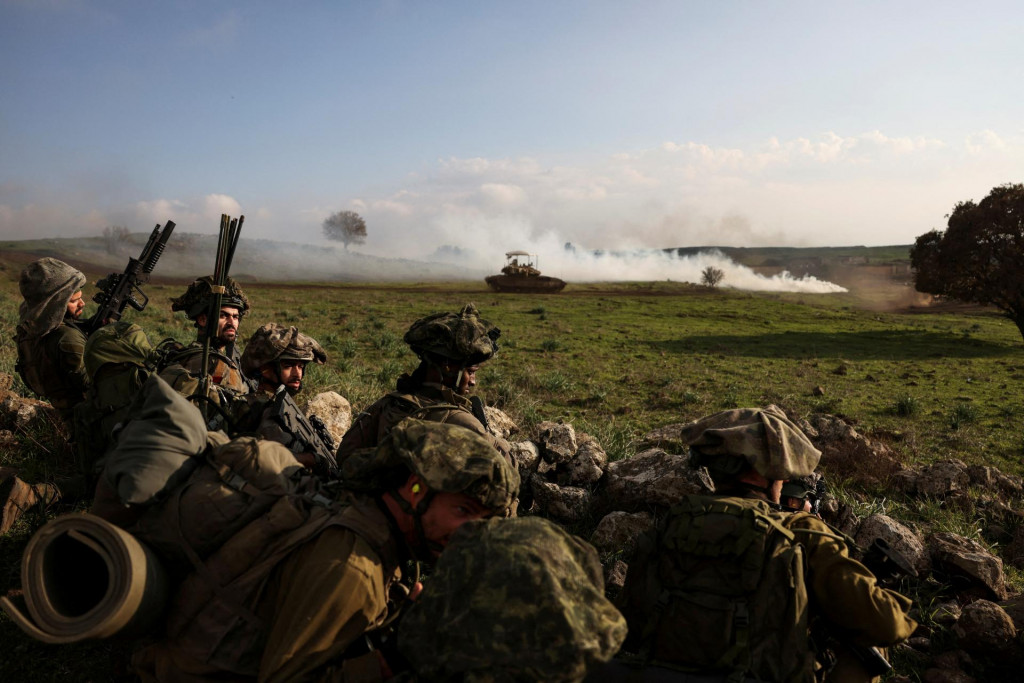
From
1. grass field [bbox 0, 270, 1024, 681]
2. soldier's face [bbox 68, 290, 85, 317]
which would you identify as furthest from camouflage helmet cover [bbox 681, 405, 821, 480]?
soldier's face [bbox 68, 290, 85, 317]

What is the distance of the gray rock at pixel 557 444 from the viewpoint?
6.16m

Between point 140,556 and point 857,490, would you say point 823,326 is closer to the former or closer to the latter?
point 857,490

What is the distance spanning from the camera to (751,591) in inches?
99.6

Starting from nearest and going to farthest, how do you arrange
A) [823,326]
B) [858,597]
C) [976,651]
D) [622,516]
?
[858,597]
[976,651]
[622,516]
[823,326]

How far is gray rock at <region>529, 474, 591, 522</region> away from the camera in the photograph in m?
5.53

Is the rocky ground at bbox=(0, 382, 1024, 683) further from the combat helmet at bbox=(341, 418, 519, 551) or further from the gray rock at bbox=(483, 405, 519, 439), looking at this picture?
the combat helmet at bbox=(341, 418, 519, 551)

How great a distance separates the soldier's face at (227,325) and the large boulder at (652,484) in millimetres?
3732

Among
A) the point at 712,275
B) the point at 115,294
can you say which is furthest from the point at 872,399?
the point at 712,275

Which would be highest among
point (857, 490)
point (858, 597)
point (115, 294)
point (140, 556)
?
point (115, 294)

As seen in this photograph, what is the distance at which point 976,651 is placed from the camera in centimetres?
361

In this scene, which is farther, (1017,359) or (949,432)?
(1017,359)

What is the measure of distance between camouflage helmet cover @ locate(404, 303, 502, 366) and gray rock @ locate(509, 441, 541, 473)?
1719 mm

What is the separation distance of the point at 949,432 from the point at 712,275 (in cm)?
5087

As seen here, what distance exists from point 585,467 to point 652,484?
2.51 feet
